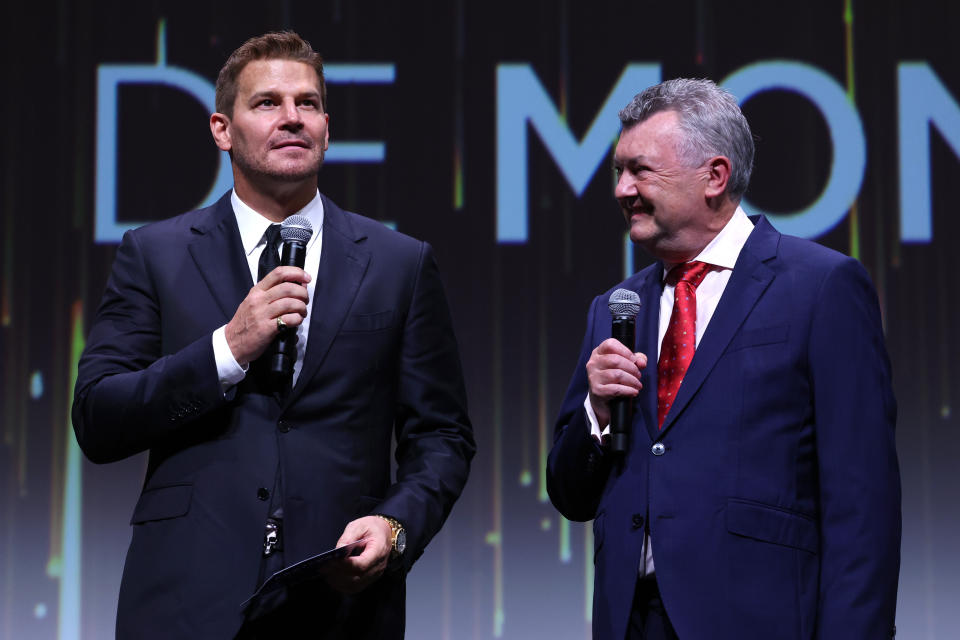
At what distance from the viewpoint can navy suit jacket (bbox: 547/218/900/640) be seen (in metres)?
1.88

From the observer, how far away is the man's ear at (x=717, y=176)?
7.29ft

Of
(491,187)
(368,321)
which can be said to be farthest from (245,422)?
(491,187)

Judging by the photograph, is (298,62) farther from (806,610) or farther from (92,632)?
(92,632)

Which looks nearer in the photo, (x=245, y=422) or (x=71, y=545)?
(x=245, y=422)

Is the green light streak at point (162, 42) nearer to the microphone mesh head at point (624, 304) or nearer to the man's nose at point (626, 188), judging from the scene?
the man's nose at point (626, 188)

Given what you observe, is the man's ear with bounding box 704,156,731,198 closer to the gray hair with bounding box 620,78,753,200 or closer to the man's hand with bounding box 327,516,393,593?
the gray hair with bounding box 620,78,753,200

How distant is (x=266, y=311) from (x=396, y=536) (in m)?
0.49

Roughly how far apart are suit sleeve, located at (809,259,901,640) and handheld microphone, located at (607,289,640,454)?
325 millimetres

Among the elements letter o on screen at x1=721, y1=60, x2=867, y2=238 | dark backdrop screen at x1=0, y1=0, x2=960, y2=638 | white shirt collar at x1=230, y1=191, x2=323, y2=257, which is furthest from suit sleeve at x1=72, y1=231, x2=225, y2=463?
letter o on screen at x1=721, y1=60, x2=867, y2=238

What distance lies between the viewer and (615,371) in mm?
1977

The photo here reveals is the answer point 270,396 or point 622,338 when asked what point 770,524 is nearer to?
point 622,338

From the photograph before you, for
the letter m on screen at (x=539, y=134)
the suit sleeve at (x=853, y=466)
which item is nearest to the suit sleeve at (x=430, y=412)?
Answer: the suit sleeve at (x=853, y=466)

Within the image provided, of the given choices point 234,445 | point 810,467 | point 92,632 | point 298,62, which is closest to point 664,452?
point 810,467

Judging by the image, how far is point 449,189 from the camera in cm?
393
